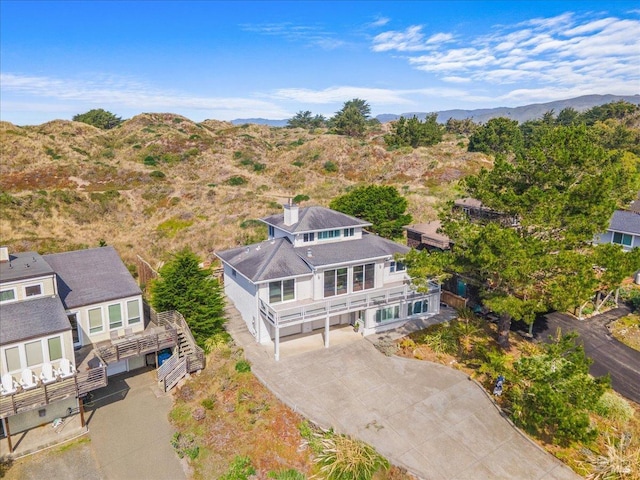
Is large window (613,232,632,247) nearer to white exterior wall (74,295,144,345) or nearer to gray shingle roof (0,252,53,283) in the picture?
white exterior wall (74,295,144,345)

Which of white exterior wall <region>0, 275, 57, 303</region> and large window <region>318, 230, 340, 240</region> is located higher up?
large window <region>318, 230, 340, 240</region>

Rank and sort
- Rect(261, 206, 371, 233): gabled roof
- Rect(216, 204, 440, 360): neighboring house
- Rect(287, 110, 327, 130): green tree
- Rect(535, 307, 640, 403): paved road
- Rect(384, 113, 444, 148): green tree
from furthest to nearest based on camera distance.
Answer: Rect(287, 110, 327, 130): green tree < Rect(384, 113, 444, 148): green tree < Rect(261, 206, 371, 233): gabled roof < Rect(216, 204, 440, 360): neighboring house < Rect(535, 307, 640, 403): paved road

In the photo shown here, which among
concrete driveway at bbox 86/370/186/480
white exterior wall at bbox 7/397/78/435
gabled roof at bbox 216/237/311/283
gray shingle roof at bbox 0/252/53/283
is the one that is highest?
gray shingle roof at bbox 0/252/53/283

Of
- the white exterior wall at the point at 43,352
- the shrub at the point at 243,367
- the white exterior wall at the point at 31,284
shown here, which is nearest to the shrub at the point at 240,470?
the shrub at the point at 243,367

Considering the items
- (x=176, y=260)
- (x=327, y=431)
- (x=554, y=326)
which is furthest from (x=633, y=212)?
(x=176, y=260)

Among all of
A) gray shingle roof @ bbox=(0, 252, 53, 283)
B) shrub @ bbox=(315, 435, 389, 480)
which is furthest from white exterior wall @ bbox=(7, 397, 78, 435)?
shrub @ bbox=(315, 435, 389, 480)

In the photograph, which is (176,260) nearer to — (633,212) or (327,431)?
(327,431)

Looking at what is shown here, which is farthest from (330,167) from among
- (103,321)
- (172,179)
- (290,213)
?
(103,321)

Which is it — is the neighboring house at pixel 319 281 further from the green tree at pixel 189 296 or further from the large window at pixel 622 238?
the large window at pixel 622 238

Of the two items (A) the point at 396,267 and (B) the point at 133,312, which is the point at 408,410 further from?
(B) the point at 133,312
